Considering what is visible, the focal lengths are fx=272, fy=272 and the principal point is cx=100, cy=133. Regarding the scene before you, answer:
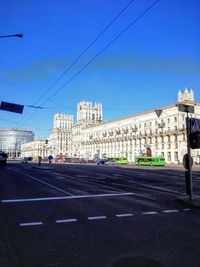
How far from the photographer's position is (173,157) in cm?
8038

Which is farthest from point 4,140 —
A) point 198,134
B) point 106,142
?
point 198,134

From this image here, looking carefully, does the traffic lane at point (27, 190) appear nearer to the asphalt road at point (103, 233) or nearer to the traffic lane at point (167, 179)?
the asphalt road at point (103, 233)

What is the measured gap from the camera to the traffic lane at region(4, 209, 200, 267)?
4.59m

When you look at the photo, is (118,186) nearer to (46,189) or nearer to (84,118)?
(46,189)

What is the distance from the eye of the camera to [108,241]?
17.9 ft

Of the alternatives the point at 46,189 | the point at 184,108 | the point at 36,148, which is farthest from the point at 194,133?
the point at 36,148

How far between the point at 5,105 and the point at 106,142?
3623 inches

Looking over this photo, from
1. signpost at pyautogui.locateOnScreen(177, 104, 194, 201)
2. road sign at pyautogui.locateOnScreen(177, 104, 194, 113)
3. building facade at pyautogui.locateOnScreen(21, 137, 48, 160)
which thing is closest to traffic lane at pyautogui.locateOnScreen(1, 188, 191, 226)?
signpost at pyautogui.locateOnScreen(177, 104, 194, 201)

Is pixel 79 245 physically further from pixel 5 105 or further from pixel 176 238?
pixel 5 105

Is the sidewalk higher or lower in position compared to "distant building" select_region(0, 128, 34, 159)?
lower

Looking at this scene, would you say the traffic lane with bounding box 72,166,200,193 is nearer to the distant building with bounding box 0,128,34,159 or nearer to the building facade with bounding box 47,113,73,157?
the distant building with bounding box 0,128,34,159

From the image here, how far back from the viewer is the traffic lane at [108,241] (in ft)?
15.0

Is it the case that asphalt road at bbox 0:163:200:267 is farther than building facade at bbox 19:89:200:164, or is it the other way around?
building facade at bbox 19:89:200:164

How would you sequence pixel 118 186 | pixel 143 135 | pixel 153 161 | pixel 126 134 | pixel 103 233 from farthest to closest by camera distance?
pixel 126 134
pixel 143 135
pixel 153 161
pixel 118 186
pixel 103 233
